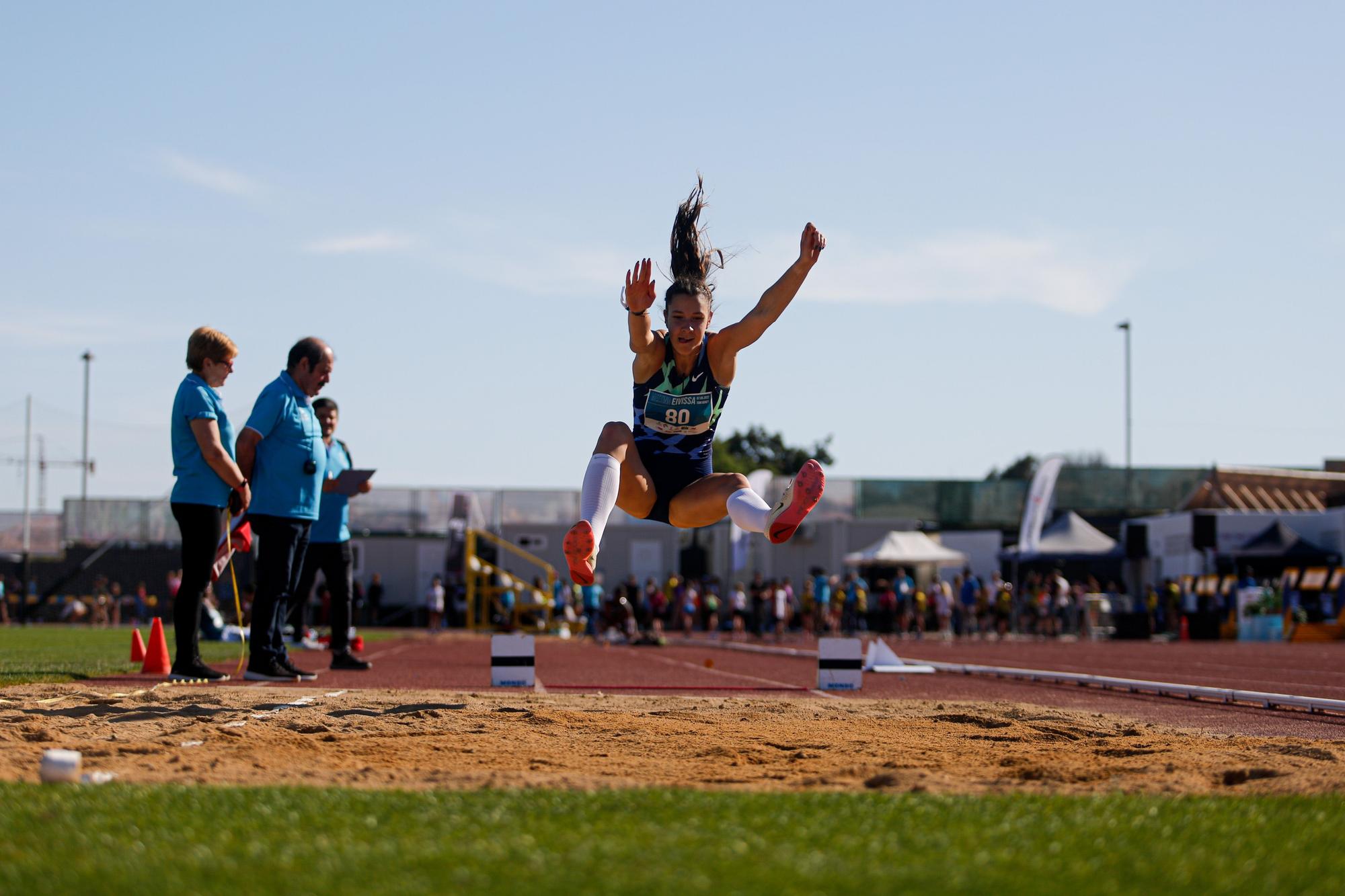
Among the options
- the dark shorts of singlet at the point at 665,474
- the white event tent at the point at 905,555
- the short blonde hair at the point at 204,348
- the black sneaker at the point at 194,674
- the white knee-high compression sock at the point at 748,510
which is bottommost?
the black sneaker at the point at 194,674

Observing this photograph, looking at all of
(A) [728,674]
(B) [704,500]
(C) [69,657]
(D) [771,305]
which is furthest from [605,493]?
(C) [69,657]

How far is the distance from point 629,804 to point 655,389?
3.82 metres

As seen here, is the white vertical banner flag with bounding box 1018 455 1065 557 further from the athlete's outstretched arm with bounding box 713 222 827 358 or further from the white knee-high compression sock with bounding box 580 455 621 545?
the white knee-high compression sock with bounding box 580 455 621 545

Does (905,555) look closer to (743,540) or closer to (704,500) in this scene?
(743,540)

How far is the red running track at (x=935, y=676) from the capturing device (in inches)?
310

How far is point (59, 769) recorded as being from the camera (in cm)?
359

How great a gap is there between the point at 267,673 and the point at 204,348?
214 centimetres

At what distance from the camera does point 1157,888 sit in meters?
2.55

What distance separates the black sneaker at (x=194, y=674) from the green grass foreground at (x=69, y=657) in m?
0.67

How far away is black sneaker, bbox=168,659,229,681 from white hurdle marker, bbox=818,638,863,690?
4.07 m

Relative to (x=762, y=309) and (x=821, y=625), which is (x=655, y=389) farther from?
(x=821, y=625)

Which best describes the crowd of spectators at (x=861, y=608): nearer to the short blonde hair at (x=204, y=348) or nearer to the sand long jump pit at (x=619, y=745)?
the short blonde hair at (x=204, y=348)

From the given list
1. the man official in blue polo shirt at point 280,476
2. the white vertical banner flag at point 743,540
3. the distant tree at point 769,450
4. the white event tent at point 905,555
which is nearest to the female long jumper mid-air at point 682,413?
the man official in blue polo shirt at point 280,476

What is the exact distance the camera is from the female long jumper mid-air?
6699 mm
